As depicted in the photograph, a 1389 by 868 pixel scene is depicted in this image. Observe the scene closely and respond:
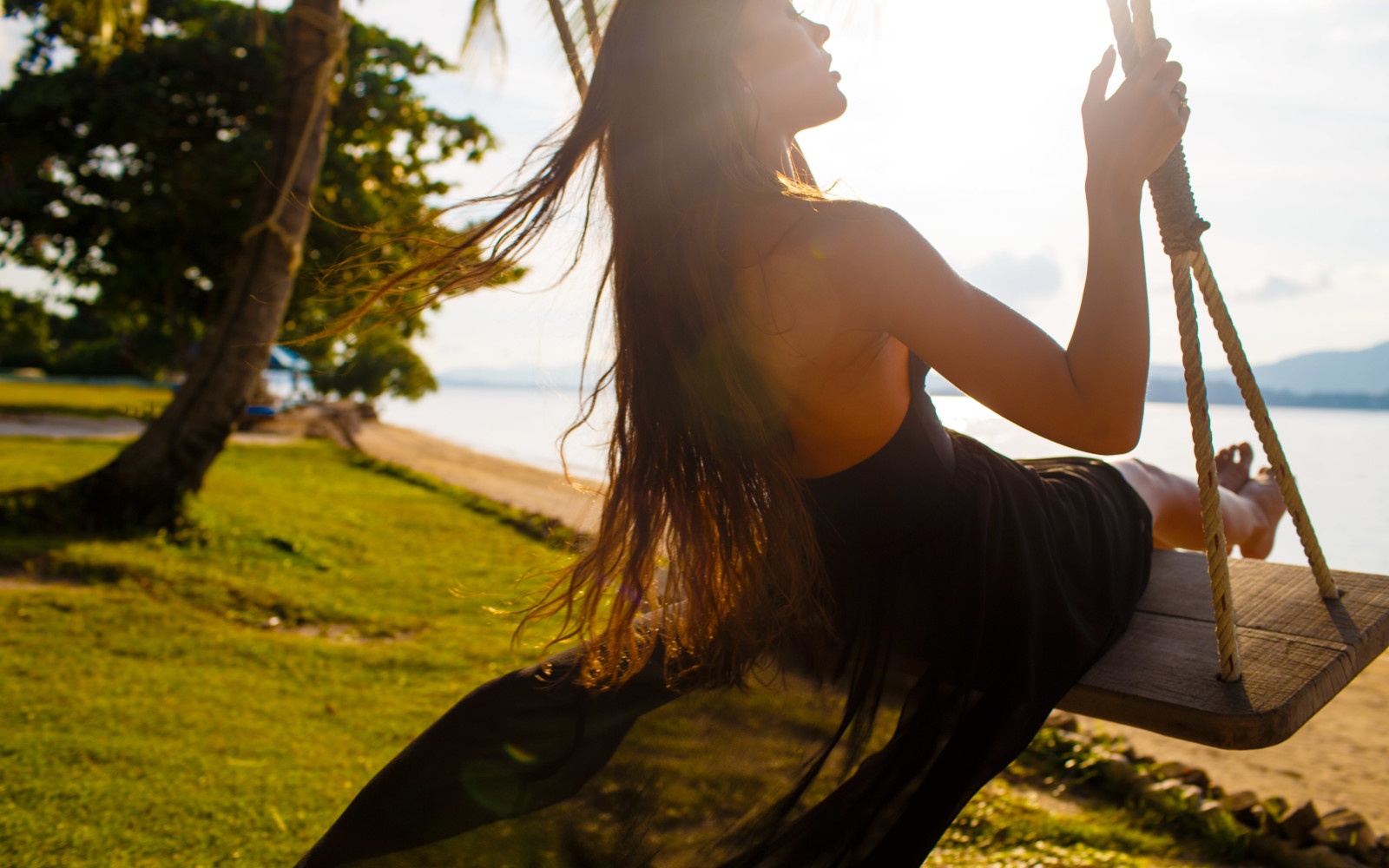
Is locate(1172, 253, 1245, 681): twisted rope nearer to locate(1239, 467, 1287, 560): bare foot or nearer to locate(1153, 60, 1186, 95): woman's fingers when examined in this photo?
locate(1153, 60, 1186, 95): woman's fingers

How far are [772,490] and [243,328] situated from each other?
5.23m

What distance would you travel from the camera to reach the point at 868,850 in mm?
1322

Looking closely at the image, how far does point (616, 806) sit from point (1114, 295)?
1.01 metres

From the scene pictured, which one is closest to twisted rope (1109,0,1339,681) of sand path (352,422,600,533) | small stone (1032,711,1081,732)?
small stone (1032,711,1081,732)

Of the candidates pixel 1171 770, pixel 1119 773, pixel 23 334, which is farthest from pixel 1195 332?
Result: pixel 23 334

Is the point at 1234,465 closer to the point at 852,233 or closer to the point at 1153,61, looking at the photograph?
the point at 1153,61

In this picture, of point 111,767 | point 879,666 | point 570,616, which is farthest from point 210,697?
point 879,666

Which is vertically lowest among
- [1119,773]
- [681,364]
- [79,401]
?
[79,401]

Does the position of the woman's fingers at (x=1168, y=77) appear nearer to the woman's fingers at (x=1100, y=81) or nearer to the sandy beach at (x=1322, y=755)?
the woman's fingers at (x=1100, y=81)

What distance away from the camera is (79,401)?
64.0ft

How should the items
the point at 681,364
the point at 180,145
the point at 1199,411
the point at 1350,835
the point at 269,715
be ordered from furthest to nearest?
the point at 180,145, the point at 269,715, the point at 1350,835, the point at 1199,411, the point at 681,364

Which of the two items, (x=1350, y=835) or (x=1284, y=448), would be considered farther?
(x=1284, y=448)

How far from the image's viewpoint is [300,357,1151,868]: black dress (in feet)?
4.25

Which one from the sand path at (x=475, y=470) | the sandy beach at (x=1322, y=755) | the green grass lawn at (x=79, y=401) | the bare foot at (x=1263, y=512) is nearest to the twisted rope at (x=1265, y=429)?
the bare foot at (x=1263, y=512)
